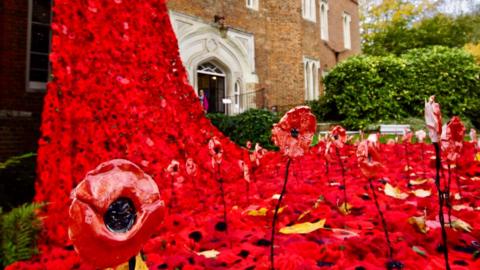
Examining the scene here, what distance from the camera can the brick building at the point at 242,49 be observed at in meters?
11.3

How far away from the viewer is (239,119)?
7.84 m

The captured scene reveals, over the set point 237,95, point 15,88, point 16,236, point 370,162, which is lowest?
point 16,236

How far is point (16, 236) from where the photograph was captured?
1.76 meters

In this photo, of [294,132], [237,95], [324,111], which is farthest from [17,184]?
[324,111]

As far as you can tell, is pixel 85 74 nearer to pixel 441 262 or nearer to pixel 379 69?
pixel 441 262

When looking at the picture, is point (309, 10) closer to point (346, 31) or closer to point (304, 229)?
point (346, 31)

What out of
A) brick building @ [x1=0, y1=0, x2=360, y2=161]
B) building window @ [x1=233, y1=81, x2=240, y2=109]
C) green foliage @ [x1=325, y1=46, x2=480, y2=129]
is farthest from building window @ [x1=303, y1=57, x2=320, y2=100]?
building window @ [x1=233, y1=81, x2=240, y2=109]

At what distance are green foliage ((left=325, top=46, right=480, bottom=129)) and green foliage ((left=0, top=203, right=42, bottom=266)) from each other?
11.1m

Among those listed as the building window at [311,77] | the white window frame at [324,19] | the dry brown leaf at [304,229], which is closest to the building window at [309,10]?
the building window at [311,77]

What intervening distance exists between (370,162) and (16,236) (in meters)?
1.81

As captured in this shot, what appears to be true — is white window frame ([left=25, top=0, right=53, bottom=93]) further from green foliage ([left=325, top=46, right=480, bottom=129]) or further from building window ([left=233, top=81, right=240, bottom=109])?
green foliage ([left=325, top=46, right=480, bottom=129])

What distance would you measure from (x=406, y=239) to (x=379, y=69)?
11.8 metres

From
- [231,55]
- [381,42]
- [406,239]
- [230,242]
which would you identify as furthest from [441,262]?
[381,42]

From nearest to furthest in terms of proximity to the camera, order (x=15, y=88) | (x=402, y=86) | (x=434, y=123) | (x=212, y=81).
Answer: (x=434, y=123) → (x=15, y=88) → (x=402, y=86) → (x=212, y=81)
